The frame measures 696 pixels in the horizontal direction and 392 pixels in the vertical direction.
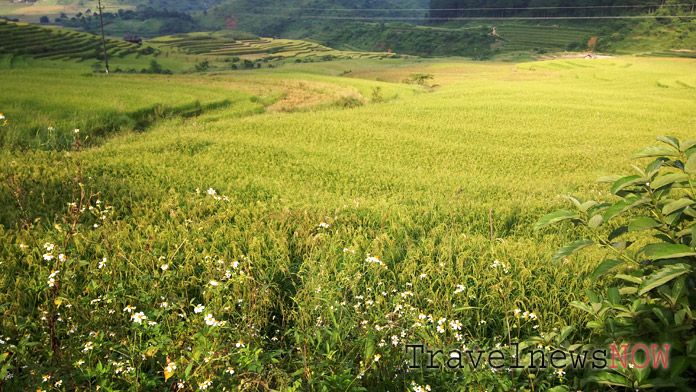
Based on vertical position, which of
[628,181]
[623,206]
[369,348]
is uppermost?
[628,181]

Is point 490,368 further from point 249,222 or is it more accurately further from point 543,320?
point 249,222

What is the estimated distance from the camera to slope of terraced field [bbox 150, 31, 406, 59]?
6888 cm

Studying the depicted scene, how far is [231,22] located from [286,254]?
467 feet

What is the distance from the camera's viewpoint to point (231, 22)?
131375 mm

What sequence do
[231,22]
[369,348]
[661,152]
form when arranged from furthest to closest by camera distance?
[231,22] < [369,348] < [661,152]

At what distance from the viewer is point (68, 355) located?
2479 mm

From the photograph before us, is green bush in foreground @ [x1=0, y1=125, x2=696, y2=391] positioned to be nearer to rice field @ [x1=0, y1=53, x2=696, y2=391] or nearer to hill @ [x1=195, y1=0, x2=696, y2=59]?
rice field @ [x1=0, y1=53, x2=696, y2=391]

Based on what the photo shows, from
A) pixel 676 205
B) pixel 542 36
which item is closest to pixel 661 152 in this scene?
pixel 676 205

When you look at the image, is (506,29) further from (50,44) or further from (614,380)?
(614,380)

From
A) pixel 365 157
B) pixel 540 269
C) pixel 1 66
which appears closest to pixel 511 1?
pixel 1 66

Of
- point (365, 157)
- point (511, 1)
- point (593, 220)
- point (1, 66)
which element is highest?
point (511, 1)

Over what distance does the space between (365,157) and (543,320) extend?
8080 mm

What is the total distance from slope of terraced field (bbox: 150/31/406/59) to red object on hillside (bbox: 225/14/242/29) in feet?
148

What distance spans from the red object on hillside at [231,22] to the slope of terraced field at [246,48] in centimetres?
4496
